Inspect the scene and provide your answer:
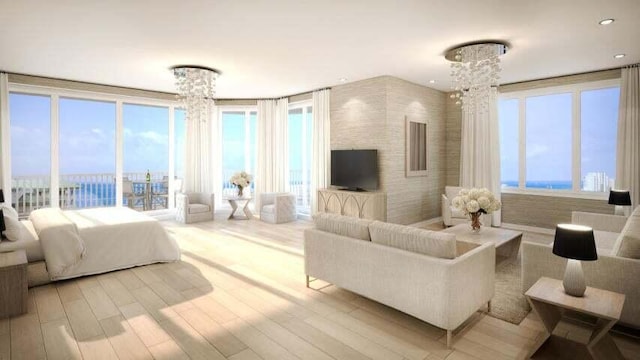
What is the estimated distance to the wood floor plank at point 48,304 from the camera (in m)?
2.95

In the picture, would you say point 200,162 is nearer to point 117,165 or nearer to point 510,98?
point 117,165

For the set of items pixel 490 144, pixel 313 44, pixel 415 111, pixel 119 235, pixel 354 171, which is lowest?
pixel 119 235

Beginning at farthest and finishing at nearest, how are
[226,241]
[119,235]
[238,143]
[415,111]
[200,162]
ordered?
[238,143], [200,162], [415,111], [226,241], [119,235]

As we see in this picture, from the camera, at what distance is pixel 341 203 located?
6.61 m

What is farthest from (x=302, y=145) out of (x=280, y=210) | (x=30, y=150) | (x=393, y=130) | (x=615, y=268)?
(x=615, y=268)

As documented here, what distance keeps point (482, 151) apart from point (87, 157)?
8.85m

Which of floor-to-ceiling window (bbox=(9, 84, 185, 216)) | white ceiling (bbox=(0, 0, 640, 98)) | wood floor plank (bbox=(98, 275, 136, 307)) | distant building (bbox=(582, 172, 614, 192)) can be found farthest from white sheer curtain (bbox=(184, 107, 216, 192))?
distant building (bbox=(582, 172, 614, 192))

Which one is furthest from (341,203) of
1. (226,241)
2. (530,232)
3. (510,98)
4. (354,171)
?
(510,98)

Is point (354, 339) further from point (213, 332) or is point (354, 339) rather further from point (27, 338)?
point (27, 338)

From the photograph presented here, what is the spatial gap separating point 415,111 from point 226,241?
14.2 ft

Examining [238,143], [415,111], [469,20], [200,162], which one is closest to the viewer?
[469,20]

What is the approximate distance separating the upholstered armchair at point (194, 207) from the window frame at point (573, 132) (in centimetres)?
634

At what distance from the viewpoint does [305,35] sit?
4.08 metres

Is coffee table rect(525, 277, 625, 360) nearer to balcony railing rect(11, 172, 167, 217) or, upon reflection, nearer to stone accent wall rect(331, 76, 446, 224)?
stone accent wall rect(331, 76, 446, 224)
